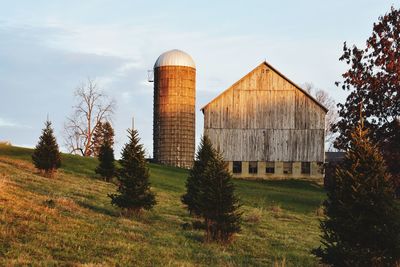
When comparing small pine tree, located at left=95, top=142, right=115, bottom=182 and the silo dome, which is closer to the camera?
small pine tree, located at left=95, top=142, right=115, bottom=182

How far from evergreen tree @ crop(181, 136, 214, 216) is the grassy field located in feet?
2.13

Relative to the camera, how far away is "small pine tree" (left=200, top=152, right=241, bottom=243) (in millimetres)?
18406

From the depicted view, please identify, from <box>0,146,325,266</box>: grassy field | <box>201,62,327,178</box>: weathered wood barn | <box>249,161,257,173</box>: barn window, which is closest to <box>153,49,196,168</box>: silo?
<box>201,62,327,178</box>: weathered wood barn

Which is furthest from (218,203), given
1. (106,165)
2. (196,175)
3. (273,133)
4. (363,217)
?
(273,133)

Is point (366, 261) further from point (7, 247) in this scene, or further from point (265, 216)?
point (265, 216)

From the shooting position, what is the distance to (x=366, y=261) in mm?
14289

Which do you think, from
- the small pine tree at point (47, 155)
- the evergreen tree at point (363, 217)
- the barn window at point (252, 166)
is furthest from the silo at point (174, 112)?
the evergreen tree at point (363, 217)

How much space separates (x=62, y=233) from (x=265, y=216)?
47.3 ft

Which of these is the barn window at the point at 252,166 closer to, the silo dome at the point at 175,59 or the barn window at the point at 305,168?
the barn window at the point at 305,168

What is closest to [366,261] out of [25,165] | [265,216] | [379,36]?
[265,216]

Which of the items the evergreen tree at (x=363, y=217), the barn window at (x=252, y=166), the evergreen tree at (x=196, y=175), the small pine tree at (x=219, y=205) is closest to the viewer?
the evergreen tree at (x=363, y=217)

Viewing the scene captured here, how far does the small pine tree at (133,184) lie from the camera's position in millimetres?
22266

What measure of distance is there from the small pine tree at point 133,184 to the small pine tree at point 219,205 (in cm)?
363

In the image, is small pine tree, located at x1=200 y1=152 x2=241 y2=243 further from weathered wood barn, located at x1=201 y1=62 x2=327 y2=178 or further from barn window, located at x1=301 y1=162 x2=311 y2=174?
barn window, located at x1=301 y1=162 x2=311 y2=174
